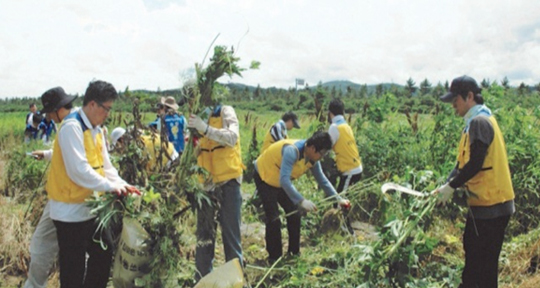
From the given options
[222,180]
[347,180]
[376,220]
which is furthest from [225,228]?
[376,220]

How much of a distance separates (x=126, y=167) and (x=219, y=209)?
0.89 metres

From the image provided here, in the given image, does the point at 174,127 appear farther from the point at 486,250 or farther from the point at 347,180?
the point at 486,250

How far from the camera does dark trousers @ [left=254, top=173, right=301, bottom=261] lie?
4660 millimetres

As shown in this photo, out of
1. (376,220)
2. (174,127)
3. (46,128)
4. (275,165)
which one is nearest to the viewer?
(275,165)

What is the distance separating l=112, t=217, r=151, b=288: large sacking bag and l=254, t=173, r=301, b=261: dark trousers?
174 centimetres

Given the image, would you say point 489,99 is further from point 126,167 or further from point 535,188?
point 126,167

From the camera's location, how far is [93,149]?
3.15 metres

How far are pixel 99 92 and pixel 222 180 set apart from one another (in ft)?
4.29


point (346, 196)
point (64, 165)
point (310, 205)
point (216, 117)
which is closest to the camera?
point (64, 165)

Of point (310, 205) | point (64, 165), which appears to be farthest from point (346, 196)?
point (64, 165)

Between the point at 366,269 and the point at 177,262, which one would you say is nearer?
the point at 177,262

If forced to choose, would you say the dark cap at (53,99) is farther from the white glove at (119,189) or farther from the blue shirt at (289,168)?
the blue shirt at (289,168)

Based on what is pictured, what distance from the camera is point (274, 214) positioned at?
15.3ft

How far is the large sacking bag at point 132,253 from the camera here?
308 cm
